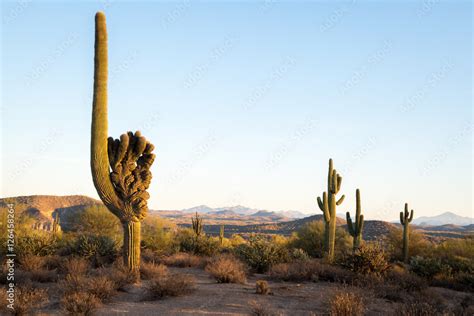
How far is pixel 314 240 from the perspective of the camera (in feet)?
87.5

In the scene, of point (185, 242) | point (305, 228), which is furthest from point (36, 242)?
point (305, 228)

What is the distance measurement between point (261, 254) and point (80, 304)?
875cm

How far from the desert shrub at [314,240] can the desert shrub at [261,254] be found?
8610 millimetres

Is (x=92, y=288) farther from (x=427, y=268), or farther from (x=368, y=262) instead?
(x=427, y=268)

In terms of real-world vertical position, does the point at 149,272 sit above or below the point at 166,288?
below

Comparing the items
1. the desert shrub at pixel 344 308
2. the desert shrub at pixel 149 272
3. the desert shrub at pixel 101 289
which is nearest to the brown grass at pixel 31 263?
the desert shrub at pixel 149 272

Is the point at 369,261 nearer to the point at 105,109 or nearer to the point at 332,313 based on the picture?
the point at 332,313

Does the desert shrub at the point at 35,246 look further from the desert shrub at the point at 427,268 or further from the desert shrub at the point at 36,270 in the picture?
the desert shrub at the point at 427,268

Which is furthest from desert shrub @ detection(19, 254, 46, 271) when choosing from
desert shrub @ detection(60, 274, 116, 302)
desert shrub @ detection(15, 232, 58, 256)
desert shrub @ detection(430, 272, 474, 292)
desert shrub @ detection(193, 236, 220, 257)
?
desert shrub @ detection(430, 272, 474, 292)

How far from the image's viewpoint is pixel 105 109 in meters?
12.5

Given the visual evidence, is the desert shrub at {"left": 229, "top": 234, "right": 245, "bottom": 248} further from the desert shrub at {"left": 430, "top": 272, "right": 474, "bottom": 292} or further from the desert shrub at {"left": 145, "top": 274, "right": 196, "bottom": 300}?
the desert shrub at {"left": 145, "top": 274, "right": 196, "bottom": 300}

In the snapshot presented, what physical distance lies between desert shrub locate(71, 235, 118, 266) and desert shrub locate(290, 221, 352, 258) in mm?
12991

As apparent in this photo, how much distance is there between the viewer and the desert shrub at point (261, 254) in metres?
15.9

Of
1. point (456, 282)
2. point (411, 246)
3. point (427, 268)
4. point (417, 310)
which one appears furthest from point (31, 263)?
point (411, 246)
